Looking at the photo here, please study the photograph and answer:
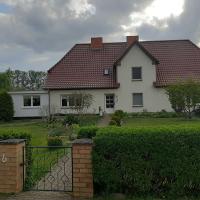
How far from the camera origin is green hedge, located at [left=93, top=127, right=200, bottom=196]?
7055 mm

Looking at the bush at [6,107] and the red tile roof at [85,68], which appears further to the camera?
the red tile roof at [85,68]

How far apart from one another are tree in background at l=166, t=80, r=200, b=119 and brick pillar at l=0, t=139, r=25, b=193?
82.2 ft

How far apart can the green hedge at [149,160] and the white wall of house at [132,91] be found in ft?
100

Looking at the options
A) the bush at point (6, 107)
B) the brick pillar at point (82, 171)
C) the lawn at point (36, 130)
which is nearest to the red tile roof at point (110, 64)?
the bush at point (6, 107)

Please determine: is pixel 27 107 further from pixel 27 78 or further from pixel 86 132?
pixel 27 78

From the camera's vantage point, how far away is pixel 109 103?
38469 mm

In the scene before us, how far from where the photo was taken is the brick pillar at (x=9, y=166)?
7504 mm

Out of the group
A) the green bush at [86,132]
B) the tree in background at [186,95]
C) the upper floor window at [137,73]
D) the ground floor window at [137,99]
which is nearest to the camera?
the green bush at [86,132]

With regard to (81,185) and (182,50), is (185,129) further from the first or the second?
(182,50)

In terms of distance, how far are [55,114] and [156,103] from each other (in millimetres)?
9561

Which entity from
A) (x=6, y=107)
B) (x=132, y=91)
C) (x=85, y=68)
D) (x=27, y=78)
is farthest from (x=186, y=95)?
Answer: (x=27, y=78)

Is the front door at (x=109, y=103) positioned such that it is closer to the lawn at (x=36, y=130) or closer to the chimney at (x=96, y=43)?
the chimney at (x=96, y=43)

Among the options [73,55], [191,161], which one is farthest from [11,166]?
[73,55]

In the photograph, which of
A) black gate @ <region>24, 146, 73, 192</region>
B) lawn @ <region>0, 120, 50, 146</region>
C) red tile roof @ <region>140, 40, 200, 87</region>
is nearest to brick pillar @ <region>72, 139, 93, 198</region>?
black gate @ <region>24, 146, 73, 192</region>
